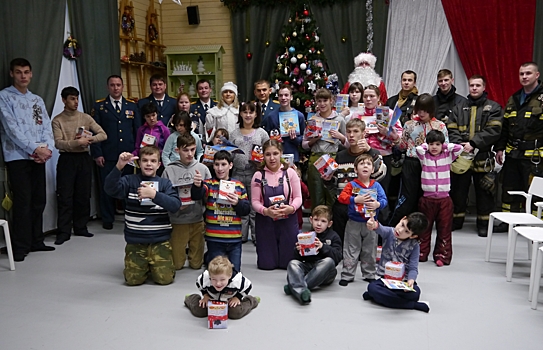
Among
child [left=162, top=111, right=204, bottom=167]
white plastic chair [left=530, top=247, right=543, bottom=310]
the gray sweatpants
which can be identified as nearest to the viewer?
white plastic chair [left=530, top=247, right=543, bottom=310]

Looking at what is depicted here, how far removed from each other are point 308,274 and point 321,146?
1550 mm

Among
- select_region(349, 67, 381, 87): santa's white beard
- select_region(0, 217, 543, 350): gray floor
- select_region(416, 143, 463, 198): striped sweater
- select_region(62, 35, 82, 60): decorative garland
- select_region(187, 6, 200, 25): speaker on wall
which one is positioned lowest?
select_region(0, 217, 543, 350): gray floor

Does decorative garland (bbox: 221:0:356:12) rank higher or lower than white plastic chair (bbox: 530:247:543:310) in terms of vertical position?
higher

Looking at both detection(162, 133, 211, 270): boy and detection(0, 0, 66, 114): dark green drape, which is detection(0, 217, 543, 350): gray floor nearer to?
detection(162, 133, 211, 270): boy

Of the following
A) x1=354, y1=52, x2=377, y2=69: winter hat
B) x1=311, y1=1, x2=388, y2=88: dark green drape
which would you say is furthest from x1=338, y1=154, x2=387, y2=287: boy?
x1=311, y1=1, x2=388, y2=88: dark green drape

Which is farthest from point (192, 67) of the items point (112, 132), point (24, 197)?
point (24, 197)

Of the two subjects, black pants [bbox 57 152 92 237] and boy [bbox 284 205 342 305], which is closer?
boy [bbox 284 205 342 305]

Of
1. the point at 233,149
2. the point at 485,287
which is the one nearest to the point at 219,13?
the point at 233,149

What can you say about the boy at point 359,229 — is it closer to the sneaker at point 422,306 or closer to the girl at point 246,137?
the sneaker at point 422,306

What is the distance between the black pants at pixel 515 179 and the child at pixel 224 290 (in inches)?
134

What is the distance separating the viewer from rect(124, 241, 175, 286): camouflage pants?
3.75 m

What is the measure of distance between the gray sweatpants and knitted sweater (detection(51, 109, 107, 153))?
3.02 meters

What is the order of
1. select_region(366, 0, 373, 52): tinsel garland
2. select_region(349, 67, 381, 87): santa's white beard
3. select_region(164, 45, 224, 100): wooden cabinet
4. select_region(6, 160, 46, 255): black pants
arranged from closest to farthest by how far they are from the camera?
select_region(6, 160, 46, 255): black pants
select_region(349, 67, 381, 87): santa's white beard
select_region(366, 0, 373, 52): tinsel garland
select_region(164, 45, 224, 100): wooden cabinet

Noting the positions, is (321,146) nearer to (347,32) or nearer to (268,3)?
(347,32)
